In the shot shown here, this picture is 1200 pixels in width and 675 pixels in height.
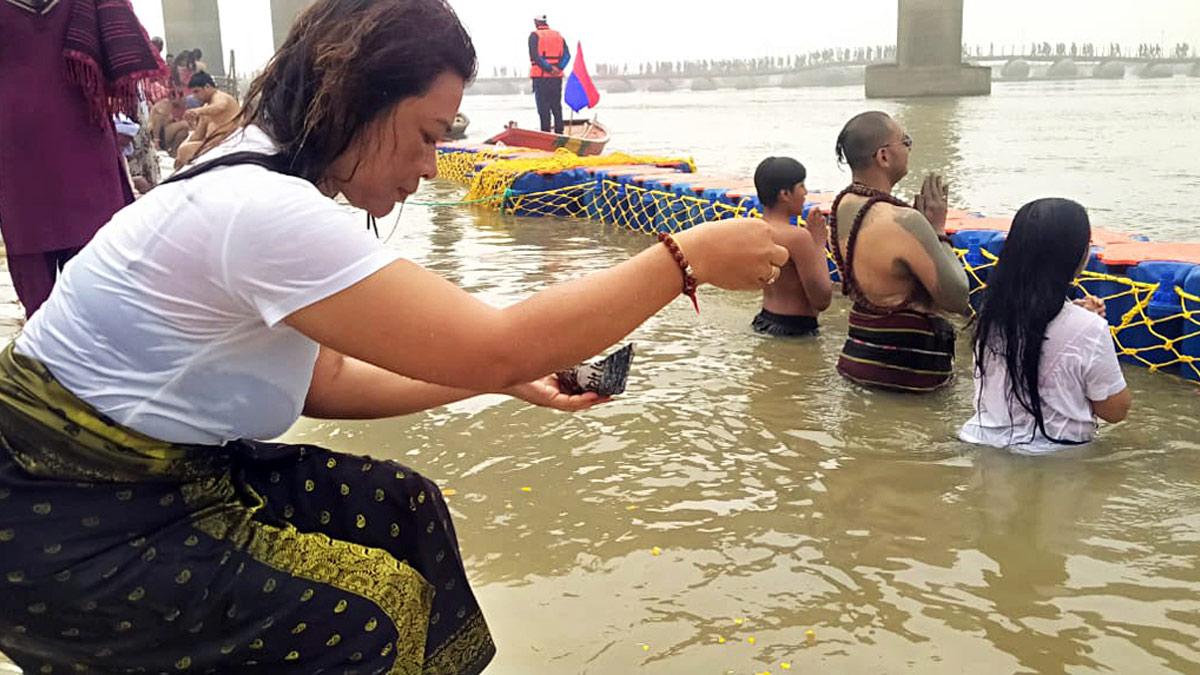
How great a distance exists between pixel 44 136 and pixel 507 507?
187cm

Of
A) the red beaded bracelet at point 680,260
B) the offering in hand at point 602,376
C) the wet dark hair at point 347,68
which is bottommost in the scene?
the offering in hand at point 602,376

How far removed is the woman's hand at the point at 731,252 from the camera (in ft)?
4.89

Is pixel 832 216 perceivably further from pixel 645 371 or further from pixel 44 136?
pixel 44 136

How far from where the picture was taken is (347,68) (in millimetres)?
1401

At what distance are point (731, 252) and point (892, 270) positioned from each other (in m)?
2.95

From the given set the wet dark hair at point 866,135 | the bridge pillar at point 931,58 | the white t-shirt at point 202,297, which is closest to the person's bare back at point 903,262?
the wet dark hair at point 866,135

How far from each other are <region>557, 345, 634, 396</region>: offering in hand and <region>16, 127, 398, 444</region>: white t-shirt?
53 cm

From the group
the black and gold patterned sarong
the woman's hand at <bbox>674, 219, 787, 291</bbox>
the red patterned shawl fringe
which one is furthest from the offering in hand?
the red patterned shawl fringe

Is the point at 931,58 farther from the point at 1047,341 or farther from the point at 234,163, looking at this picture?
the point at 234,163

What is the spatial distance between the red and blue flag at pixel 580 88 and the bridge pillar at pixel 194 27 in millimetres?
22453

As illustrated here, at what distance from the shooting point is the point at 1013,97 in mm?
35125

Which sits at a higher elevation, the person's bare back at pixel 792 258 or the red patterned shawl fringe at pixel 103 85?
the red patterned shawl fringe at pixel 103 85

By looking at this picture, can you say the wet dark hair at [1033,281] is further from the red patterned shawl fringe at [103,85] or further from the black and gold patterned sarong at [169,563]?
the red patterned shawl fringe at [103,85]

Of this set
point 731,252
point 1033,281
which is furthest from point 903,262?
point 731,252
